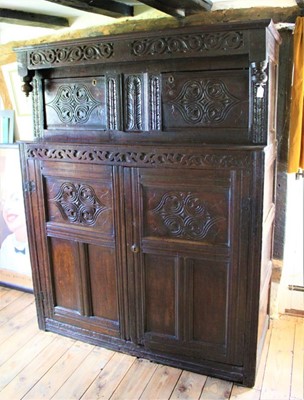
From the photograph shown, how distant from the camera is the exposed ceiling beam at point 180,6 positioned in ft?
6.46

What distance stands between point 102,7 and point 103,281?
162 centimetres

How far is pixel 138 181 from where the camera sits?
80.7 inches

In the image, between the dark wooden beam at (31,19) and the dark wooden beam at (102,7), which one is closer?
the dark wooden beam at (102,7)

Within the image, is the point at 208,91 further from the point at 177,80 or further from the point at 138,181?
the point at 138,181

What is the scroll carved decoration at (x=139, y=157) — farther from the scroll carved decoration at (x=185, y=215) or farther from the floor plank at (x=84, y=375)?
the floor plank at (x=84, y=375)

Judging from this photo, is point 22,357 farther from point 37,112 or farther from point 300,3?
point 300,3

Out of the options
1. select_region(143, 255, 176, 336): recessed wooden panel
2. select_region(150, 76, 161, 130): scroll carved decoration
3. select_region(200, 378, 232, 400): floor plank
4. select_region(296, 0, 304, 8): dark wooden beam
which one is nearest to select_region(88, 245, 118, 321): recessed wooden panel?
select_region(143, 255, 176, 336): recessed wooden panel

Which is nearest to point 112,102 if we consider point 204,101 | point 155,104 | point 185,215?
point 155,104

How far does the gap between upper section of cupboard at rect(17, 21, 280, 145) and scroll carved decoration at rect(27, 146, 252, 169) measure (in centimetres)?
10

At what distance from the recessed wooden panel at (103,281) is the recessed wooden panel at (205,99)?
2.86ft

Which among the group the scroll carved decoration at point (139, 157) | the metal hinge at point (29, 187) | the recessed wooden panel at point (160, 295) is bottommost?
the recessed wooden panel at point (160, 295)

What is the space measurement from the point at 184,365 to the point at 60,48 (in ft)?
6.42

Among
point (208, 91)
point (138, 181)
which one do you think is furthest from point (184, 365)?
point (208, 91)

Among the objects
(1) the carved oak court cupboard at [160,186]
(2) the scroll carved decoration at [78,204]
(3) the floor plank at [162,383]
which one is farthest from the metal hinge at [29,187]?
(3) the floor plank at [162,383]
